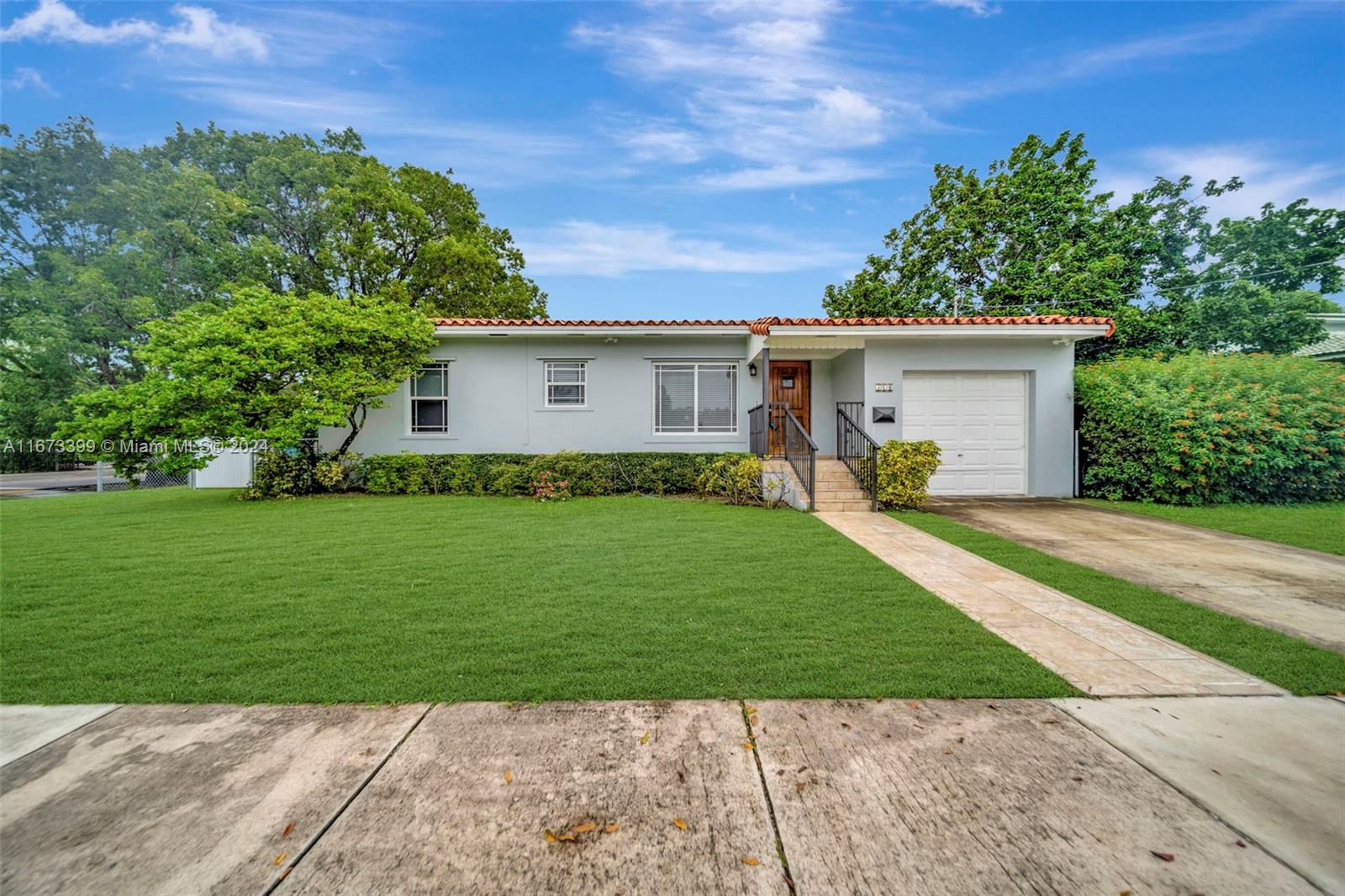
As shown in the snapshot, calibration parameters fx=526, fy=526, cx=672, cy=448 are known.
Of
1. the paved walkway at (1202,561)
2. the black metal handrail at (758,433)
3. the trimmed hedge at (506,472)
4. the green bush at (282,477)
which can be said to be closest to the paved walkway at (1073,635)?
the paved walkway at (1202,561)

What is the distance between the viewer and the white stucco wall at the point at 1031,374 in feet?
34.0

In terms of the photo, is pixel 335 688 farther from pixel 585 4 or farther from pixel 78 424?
pixel 585 4

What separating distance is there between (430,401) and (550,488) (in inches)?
153

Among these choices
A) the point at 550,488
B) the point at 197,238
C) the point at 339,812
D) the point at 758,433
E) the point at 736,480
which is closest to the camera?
the point at 339,812

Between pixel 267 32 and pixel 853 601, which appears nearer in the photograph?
pixel 853 601

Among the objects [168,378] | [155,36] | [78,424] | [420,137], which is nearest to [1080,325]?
[168,378]

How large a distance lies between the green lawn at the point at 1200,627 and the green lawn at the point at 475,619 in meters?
1.26

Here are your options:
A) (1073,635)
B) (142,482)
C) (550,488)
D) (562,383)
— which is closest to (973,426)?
(1073,635)

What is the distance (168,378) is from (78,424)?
1.35 m

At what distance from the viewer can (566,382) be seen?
38.0 ft

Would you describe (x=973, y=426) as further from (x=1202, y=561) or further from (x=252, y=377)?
(x=252, y=377)

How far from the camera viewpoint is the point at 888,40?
9.74 metres

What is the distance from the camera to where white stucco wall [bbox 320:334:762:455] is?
37.6 feet

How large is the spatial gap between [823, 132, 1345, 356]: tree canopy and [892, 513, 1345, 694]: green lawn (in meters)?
14.2
